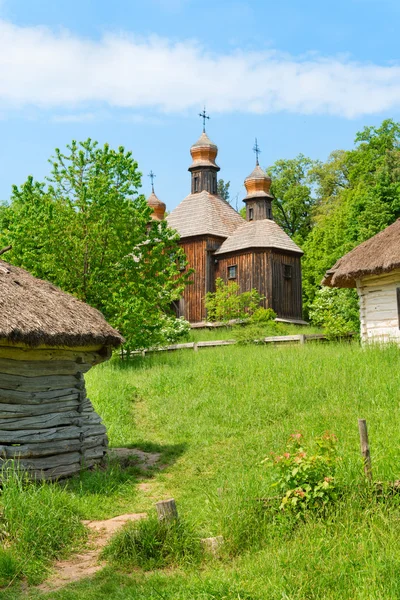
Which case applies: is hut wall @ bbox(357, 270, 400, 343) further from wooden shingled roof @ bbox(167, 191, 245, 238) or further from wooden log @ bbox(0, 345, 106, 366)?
wooden shingled roof @ bbox(167, 191, 245, 238)

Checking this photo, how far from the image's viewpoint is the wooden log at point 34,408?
1066 centimetres

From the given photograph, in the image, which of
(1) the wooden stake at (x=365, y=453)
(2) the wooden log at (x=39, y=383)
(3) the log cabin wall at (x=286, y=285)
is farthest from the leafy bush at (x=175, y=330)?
(1) the wooden stake at (x=365, y=453)

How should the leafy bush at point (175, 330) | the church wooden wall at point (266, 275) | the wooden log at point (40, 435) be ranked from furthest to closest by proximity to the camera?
the church wooden wall at point (266, 275) → the leafy bush at point (175, 330) → the wooden log at point (40, 435)

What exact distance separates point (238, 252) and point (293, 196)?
1644cm

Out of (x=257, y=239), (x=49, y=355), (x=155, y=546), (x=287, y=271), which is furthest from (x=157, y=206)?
(x=155, y=546)

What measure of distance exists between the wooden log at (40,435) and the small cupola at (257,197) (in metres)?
27.3

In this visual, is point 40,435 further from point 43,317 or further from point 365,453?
point 365,453

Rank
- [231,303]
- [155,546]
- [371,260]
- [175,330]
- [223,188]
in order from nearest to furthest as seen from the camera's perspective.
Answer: [155,546]
[371,260]
[175,330]
[231,303]
[223,188]

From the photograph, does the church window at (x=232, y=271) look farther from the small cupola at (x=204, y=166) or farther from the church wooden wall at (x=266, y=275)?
the small cupola at (x=204, y=166)

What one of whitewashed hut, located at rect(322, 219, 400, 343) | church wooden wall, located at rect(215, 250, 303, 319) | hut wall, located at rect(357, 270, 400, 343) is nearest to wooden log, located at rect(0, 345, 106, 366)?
whitewashed hut, located at rect(322, 219, 400, 343)

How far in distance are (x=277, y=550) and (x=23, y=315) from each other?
17.6ft

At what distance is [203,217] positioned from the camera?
36.8m

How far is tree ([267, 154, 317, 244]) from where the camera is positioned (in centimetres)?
5016

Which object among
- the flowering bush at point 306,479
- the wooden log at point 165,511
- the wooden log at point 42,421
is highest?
the wooden log at point 42,421
